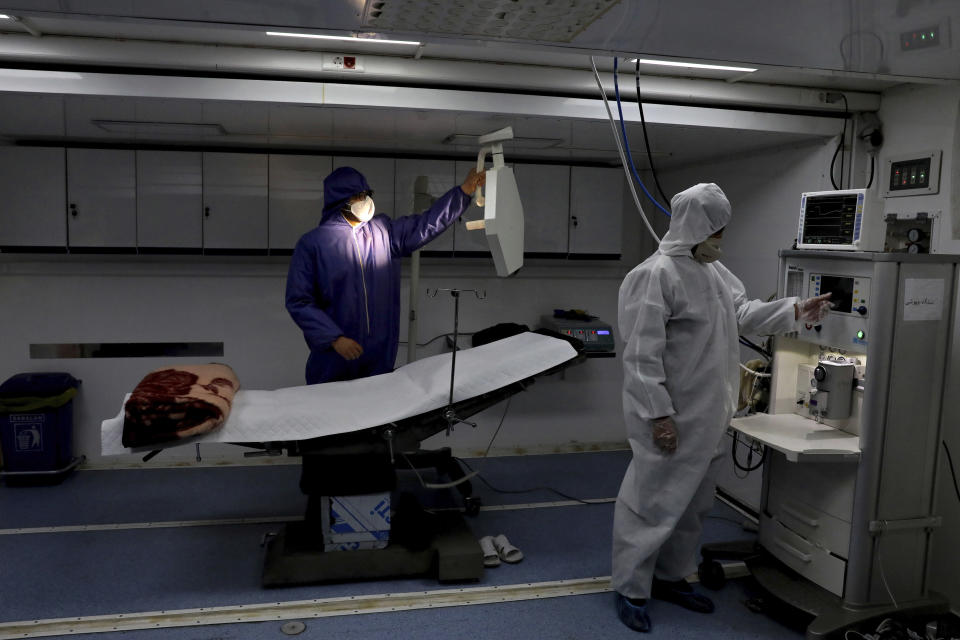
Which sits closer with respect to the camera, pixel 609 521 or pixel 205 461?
pixel 609 521

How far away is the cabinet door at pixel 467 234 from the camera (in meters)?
4.62

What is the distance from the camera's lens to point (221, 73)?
298 centimetres

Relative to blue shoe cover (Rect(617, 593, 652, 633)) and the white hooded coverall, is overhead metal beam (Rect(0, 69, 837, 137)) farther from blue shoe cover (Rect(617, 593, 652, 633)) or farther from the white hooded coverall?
blue shoe cover (Rect(617, 593, 652, 633))

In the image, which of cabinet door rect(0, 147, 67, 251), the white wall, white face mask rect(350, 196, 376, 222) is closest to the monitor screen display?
the white wall

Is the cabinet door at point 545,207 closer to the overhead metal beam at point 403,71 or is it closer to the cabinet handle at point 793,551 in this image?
the overhead metal beam at point 403,71

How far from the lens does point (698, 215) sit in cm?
268

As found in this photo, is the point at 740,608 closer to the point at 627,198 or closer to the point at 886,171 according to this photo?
the point at 886,171

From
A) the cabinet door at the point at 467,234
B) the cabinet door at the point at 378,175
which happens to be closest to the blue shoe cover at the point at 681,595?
the cabinet door at the point at 467,234

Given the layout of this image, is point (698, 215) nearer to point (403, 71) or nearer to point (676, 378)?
point (676, 378)

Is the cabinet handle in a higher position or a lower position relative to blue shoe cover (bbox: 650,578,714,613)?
higher

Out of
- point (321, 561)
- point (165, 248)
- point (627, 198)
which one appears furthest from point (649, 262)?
point (165, 248)

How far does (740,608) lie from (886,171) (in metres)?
2.15

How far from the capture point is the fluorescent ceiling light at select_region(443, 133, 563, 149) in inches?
163

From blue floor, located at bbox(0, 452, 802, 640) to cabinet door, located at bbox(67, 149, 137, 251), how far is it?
1441mm
